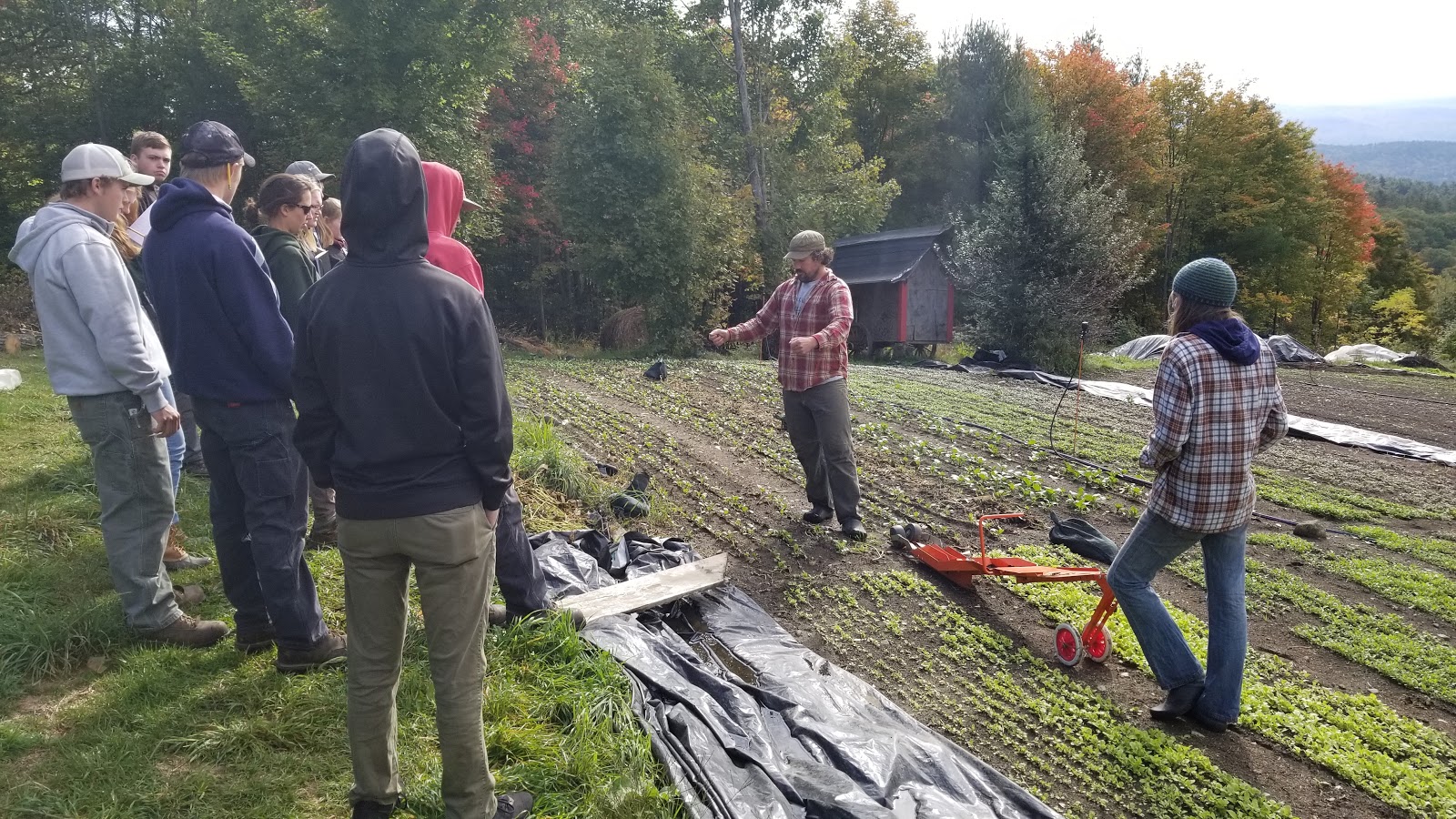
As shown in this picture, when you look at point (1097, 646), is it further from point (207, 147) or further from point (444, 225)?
point (207, 147)

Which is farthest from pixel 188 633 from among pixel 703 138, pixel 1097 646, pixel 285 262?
pixel 703 138

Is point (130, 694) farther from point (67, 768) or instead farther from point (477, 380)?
point (477, 380)

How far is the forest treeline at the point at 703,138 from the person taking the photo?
16.1 metres

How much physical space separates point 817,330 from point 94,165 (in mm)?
4130

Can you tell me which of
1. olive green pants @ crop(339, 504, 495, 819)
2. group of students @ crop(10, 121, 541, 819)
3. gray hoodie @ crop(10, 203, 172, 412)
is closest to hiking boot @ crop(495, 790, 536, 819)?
group of students @ crop(10, 121, 541, 819)

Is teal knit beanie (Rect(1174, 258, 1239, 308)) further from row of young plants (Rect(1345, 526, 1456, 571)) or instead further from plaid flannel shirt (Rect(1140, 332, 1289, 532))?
row of young plants (Rect(1345, 526, 1456, 571))

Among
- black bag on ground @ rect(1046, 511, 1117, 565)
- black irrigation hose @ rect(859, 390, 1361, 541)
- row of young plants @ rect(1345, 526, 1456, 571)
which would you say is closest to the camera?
black bag on ground @ rect(1046, 511, 1117, 565)

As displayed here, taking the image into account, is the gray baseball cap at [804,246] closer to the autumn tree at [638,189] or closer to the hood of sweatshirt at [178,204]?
the hood of sweatshirt at [178,204]

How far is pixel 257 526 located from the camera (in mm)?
3260

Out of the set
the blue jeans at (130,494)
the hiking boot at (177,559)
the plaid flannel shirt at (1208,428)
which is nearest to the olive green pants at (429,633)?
the blue jeans at (130,494)

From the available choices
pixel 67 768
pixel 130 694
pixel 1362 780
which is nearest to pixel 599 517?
pixel 130 694

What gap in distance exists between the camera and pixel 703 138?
806 inches

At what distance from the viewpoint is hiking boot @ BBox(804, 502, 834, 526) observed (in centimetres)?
613

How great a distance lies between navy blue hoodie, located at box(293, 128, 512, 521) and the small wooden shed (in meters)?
19.6
